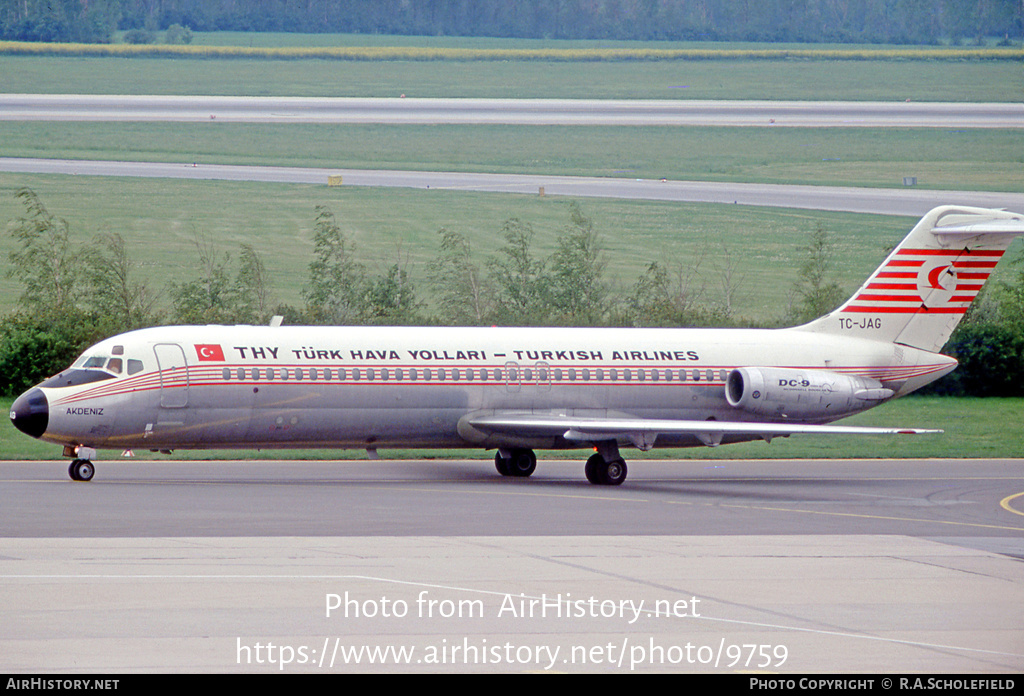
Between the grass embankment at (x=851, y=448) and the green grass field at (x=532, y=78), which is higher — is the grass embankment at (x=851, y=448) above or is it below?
below

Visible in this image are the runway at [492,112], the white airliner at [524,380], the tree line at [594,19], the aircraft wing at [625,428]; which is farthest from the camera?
the tree line at [594,19]

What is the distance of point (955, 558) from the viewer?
18.7 metres

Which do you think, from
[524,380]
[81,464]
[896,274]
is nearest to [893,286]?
[896,274]

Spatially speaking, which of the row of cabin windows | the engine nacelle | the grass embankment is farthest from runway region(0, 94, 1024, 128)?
the row of cabin windows

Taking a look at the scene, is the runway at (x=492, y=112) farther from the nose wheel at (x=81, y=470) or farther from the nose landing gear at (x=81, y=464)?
the nose wheel at (x=81, y=470)

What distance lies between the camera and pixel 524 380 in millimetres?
31031

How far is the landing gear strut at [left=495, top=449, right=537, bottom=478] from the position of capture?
31875 mm

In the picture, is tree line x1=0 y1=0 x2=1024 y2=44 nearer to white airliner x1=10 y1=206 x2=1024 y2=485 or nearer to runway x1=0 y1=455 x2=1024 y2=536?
white airliner x1=10 y1=206 x2=1024 y2=485

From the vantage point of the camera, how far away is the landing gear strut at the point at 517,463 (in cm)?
3188

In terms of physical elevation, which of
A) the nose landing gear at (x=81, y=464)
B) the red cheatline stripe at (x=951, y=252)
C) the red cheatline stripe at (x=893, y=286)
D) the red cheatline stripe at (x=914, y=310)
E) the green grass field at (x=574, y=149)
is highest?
the green grass field at (x=574, y=149)

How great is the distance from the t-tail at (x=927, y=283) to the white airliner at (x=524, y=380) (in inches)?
1.4

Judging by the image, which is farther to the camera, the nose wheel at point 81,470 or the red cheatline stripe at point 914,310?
the red cheatline stripe at point 914,310

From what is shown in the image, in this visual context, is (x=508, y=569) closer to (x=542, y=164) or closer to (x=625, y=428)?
(x=625, y=428)

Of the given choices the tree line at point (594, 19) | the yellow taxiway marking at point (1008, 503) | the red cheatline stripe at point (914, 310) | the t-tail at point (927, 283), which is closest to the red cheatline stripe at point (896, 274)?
the t-tail at point (927, 283)
